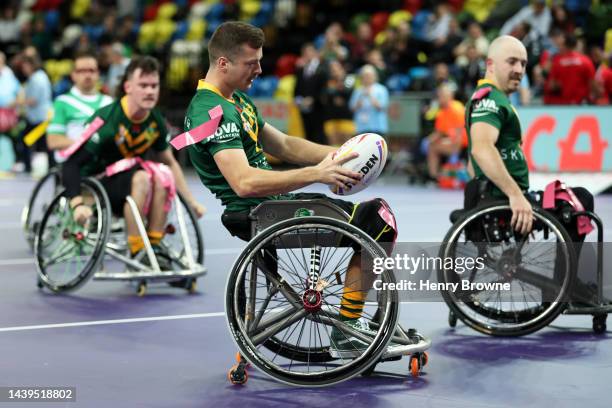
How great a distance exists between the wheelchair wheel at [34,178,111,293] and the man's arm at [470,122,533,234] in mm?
2508

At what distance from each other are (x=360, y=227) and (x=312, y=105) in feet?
41.4

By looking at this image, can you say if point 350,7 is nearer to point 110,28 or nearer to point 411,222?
point 110,28

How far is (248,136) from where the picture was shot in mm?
5227

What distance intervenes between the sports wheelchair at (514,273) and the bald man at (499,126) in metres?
0.19

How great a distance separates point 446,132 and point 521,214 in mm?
9740

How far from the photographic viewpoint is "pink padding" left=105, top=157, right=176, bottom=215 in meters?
7.57

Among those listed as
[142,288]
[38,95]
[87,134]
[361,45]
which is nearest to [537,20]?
[361,45]

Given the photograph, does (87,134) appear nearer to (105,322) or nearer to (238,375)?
(105,322)

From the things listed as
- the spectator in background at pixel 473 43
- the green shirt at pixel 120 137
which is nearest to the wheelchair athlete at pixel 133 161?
the green shirt at pixel 120 137

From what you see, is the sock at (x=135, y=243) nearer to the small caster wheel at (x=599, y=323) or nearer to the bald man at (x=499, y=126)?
the bald man at (x=499, y=126)

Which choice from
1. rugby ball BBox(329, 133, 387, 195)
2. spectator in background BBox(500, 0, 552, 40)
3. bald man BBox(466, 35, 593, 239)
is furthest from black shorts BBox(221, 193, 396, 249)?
spectator in background BBox(500, 0, 552, 40)

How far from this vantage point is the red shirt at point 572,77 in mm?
14117

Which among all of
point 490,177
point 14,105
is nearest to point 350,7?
point 14,105

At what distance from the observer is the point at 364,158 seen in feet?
16.1
